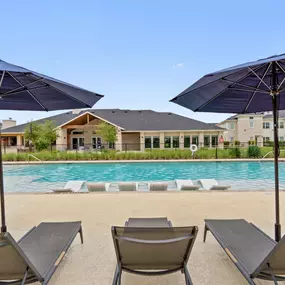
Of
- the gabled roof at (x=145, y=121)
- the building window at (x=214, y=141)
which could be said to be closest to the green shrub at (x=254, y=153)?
the gabled roof at (x=145, y=121)

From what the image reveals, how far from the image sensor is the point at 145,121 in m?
28.5

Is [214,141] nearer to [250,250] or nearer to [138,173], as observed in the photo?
[138,173]

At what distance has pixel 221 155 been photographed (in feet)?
63.7

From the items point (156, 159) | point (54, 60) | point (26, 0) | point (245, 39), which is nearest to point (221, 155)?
point (156, 159)

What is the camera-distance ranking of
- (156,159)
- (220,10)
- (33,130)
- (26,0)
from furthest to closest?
(33,130)
(156,159)
(220,10)
(26,0)

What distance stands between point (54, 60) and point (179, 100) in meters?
16.7

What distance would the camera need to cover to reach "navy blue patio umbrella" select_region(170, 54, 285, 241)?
310cm

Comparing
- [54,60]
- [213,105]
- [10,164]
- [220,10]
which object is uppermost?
[220,10]

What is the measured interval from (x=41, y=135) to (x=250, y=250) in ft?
83.3

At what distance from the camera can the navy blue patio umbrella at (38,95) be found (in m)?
3.29

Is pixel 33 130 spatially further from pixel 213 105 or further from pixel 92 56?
pixel 213 105

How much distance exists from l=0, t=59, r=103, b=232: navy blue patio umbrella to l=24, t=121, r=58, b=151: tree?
22.0 m

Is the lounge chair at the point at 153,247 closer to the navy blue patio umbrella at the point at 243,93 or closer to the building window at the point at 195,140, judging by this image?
the navy blue patio umbrella at the point at 243,93

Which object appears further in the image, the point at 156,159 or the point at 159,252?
the point at 156,159
